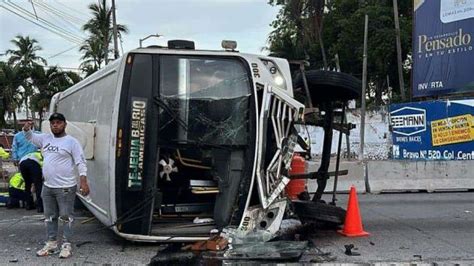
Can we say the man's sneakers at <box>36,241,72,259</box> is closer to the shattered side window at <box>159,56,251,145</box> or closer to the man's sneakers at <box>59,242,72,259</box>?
the man's sneakers at <box>59,242,72,259</box>

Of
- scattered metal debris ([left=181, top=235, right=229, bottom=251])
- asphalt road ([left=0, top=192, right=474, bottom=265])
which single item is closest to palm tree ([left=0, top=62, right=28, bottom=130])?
asphalt road ([left=0, top=192, right=474, bottom=265])

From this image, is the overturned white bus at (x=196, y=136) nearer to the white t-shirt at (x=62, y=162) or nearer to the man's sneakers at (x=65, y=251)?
the white t-shirt at (x=62, y=162)

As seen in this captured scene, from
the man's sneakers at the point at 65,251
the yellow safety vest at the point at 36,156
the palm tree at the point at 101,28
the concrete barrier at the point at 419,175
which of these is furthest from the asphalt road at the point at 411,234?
the palm tree at the point at 101,28

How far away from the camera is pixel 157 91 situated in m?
6.35

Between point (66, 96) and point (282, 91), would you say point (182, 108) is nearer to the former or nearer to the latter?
point (282, 91)

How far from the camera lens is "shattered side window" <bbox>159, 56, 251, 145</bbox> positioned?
6.37m

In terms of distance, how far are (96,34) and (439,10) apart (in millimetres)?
26162

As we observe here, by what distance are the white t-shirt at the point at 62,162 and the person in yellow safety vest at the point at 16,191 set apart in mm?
4275

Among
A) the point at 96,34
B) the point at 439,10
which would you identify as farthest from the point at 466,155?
the point at 96,34

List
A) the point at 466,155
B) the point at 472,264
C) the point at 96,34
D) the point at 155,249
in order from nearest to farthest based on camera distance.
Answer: the point at 472,264 < the point at 155,249 < the point at 466,155 < the point at 96,34

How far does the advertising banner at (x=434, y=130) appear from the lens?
18.2 meters

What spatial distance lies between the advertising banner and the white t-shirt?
14.4 meters

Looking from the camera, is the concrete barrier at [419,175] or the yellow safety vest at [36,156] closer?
the yellow safety vest at [36,156]

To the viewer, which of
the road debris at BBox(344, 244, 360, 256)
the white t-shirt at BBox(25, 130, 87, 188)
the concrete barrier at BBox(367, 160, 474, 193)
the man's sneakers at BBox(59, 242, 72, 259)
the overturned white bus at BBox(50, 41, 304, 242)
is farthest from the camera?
the concrete barrier at BBox(367, 160, 474, 193)
